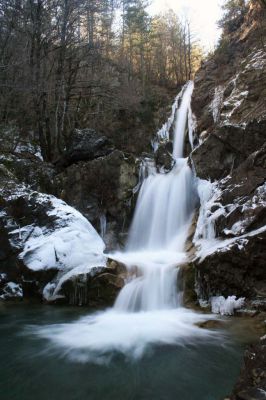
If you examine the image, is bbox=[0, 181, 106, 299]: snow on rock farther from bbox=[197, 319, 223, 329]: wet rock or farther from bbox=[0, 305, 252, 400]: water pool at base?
bbox=[197, 319, 223, 329]: wet rock

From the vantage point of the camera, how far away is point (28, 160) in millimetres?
13414

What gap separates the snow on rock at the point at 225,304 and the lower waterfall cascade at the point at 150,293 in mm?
460

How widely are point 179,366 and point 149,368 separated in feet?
1.42

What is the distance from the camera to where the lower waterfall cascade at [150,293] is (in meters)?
6.47

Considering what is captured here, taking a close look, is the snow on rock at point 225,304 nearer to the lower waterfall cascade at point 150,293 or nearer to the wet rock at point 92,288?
the lower waterfall cascade at point 150,293

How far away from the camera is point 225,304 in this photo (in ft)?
25.8

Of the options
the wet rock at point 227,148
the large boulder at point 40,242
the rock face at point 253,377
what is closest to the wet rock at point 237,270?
the large boulder at point 40,242

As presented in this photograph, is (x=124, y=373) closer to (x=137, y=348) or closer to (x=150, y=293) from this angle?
(x=137, y=348)

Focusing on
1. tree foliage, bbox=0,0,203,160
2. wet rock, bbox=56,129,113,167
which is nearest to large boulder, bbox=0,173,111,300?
tree foliage, bbox=0,0,203,160

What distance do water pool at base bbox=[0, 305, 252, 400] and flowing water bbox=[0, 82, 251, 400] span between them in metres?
0.01

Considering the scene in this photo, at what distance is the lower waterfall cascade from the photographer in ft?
21.2

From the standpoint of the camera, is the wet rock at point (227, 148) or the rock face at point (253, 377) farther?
the wet rock at point (227, 148)

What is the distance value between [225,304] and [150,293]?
164 cm

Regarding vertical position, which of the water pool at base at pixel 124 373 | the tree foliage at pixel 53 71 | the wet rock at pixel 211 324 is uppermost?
the tree foliage at pixel 53 71
